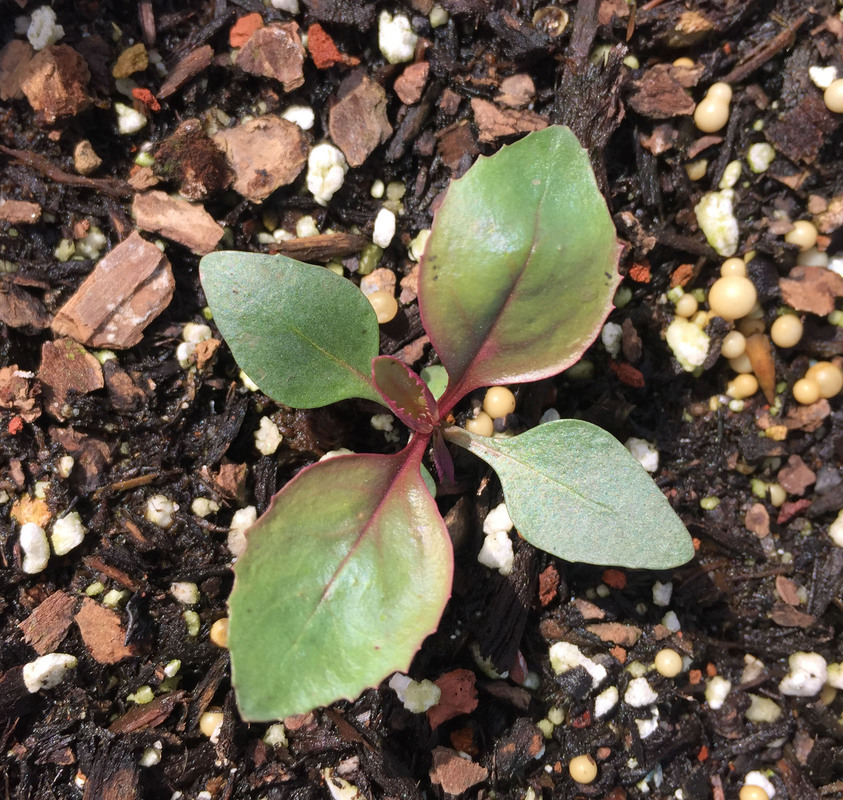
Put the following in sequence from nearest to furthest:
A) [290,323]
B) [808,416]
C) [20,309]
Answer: [290,323], [20,309], [808,416]

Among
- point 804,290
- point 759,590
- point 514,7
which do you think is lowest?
point 759,590

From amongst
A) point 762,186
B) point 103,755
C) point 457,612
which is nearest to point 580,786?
point 457,612

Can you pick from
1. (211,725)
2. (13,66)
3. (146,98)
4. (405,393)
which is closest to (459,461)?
(405,393)

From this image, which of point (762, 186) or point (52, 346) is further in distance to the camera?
point (762, 186)

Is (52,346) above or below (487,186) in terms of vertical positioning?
below

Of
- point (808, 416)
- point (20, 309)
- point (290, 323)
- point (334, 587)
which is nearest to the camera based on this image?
point (334, 587)

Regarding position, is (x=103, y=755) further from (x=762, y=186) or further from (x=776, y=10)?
(x=776, y=10)

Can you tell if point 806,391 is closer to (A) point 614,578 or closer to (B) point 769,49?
(A) point 614,578
